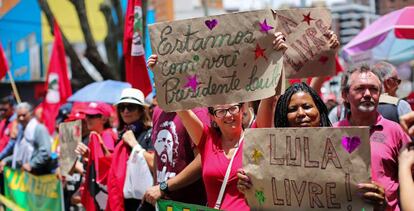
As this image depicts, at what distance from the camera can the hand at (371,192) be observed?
3197 mm

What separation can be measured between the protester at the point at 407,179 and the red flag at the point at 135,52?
347 cm

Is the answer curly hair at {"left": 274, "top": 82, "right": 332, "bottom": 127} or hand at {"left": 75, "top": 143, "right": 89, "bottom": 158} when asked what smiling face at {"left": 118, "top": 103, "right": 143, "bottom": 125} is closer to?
hand at {"left": 75, "top": 143, "right": 89, "bottom": 158}

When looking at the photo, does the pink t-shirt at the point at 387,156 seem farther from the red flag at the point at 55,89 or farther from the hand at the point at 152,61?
the red flag at the point at 55,89

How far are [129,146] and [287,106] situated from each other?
2.17 metres

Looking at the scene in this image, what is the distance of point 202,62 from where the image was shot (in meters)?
4.07

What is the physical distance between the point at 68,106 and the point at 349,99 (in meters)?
6.25

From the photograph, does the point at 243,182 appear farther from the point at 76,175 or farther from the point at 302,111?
the point at 76,175

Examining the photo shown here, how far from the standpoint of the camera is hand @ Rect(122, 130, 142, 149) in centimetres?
557

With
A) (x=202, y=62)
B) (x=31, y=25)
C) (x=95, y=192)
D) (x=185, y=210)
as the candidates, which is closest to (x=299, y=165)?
(x=202, y=62)

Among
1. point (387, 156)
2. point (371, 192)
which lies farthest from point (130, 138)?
point (371, 192)

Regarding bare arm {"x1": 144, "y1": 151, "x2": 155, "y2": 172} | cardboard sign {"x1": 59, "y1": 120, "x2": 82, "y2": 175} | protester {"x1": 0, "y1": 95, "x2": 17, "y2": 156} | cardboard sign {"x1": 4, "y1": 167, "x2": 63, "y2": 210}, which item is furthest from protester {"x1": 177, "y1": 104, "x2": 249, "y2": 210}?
protester {"x1": 0, "y1": 95, "x2": 17, "y2": 156}

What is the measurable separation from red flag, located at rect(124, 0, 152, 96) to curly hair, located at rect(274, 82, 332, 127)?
2.78 meters

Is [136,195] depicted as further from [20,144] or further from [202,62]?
[20,144]

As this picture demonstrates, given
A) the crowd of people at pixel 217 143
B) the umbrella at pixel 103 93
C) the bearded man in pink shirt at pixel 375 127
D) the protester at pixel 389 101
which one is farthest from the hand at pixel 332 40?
the umbrella at pixel 103 93
